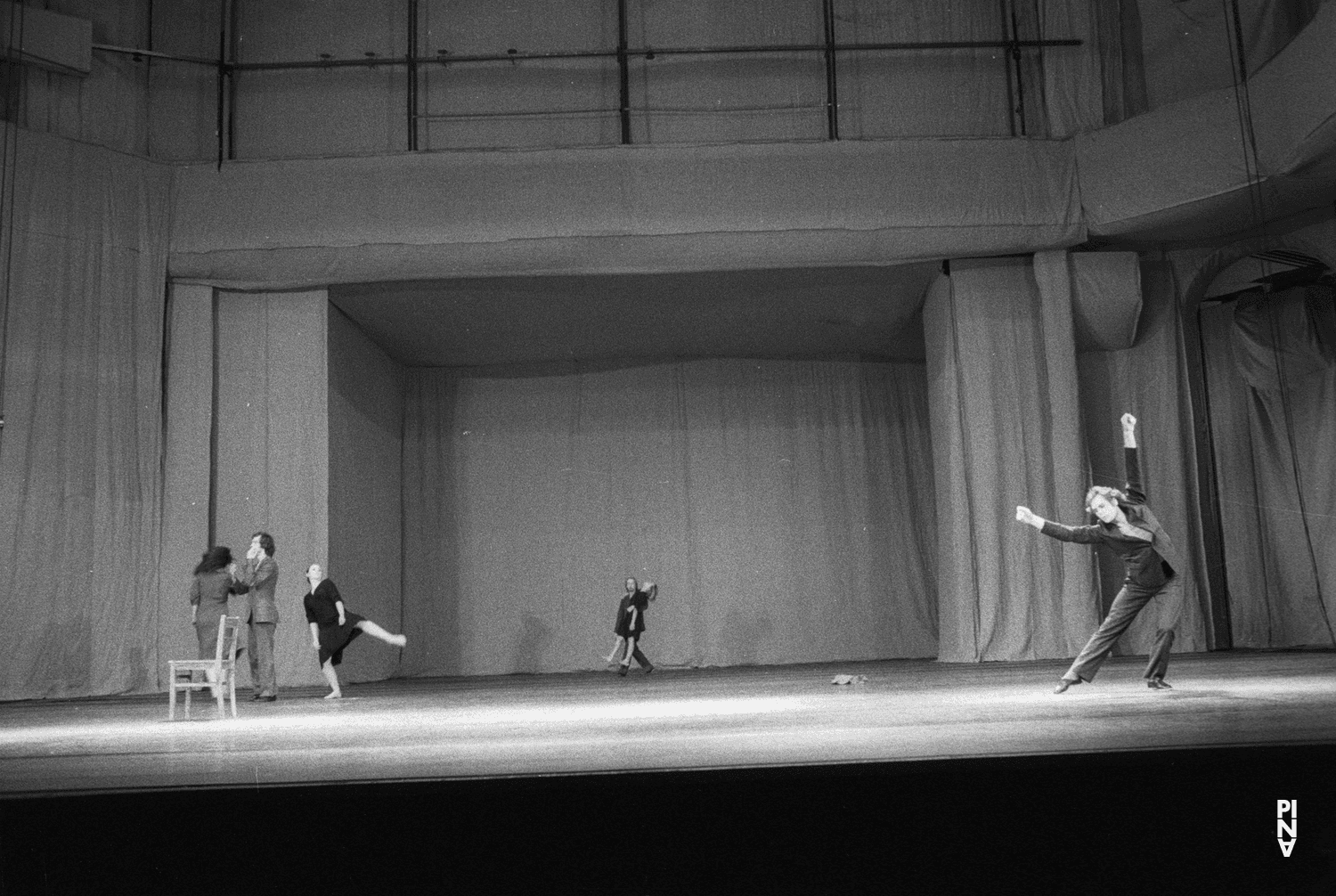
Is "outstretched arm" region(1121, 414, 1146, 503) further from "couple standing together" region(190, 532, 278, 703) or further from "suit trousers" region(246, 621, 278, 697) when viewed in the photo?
"suit trousers" region(246, 621, 278, 697)

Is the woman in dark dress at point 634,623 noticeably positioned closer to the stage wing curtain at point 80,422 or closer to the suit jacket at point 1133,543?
the stage wing curtain at point 80,422

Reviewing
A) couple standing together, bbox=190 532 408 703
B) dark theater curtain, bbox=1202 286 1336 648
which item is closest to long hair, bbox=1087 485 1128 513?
couple standing together, bbox=190 532 408 703

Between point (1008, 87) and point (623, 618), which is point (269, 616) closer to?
point (623, 618)

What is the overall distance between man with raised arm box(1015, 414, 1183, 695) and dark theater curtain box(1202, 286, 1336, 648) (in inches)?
210

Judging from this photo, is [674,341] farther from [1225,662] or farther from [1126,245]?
[1225,662]

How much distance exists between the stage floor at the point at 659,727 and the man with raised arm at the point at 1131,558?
0.75 feet

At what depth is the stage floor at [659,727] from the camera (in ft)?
10.5

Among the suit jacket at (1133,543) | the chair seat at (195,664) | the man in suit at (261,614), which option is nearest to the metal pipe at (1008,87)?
the suit jacket at (1133,543)

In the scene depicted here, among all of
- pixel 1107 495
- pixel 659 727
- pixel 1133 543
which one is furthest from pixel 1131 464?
pixel 659 727

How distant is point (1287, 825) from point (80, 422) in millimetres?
10564

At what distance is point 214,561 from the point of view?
8906mm

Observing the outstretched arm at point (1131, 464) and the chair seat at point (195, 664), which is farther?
the chair seat at point (195, 664)

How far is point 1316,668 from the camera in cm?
812

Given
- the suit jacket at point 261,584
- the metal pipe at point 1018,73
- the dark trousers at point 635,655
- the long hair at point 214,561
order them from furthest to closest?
the dark trousers at point 635,655 → the metal pipe at point 1018,73 → the suit jacket at point 261,584 → the long hair at point 214,561
